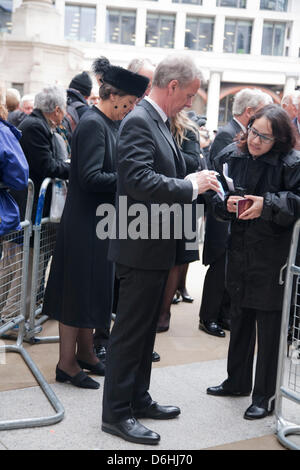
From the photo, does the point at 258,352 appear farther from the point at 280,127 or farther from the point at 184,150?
the point at 184,150

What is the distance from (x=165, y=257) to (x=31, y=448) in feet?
3.90

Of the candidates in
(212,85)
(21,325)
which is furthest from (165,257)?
(212,85)

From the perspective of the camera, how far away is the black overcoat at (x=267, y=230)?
127 inches

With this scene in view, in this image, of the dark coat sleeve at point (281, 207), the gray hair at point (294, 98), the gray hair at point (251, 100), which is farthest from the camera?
the gray hair at point (294, 98)

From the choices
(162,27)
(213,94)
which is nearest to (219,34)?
(162,27)

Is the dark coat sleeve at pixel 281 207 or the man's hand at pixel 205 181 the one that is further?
the dark coat sleeve at pixel 281 207

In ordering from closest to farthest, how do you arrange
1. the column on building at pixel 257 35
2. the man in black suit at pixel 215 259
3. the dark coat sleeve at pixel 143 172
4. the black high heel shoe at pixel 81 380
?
the dark coat sleeve at pixel 143 172 → the black high heel shoe at pixel 81 380 → the man in black suit at pixel 215 259 → the column on building at pixel 257 35

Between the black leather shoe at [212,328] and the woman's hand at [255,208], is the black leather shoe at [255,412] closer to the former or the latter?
the woman's hand at [255,208]

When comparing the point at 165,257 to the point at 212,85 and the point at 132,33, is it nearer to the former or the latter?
the point at 212,85

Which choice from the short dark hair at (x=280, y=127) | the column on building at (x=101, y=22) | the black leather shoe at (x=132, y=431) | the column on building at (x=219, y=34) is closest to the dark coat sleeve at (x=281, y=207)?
the short dark hair at (x=280, y=127)

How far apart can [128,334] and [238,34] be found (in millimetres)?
38272

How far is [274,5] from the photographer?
3697 centimetres

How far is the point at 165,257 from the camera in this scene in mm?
2941

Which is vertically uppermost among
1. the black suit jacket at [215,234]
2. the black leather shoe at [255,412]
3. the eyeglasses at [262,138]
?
the eyeglasses at [262,138]
